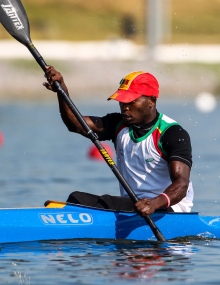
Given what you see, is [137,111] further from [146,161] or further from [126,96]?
[146,161]

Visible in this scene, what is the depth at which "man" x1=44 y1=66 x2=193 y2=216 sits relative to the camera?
863 centimetres

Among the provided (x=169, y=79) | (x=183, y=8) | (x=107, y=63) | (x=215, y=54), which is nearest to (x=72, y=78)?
(x=107, y=63)

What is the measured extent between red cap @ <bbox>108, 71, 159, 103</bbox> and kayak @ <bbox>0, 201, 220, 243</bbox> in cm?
110

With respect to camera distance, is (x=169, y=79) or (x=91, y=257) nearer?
(x=91, y=257)

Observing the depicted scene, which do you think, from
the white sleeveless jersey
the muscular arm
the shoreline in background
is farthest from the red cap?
the shoreline in background

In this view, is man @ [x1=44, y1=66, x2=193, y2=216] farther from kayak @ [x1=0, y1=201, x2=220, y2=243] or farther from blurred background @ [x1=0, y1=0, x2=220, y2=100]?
blurred background @ [x1=0, y1=0, x2=220, y2=100]

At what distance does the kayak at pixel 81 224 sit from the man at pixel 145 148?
141 mm

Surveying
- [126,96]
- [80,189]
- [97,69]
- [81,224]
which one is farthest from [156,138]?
[97,69]

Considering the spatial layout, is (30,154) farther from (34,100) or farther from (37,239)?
(34,100)

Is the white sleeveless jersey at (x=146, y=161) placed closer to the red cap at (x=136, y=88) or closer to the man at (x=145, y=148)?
the man at (x=145, y=148)

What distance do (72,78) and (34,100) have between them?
2.82 meters

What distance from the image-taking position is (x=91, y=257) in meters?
8.48

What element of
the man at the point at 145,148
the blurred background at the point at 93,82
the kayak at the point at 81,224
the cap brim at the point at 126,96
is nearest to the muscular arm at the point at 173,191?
the man at the point at 145,148

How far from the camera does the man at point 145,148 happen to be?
28.3 feet
